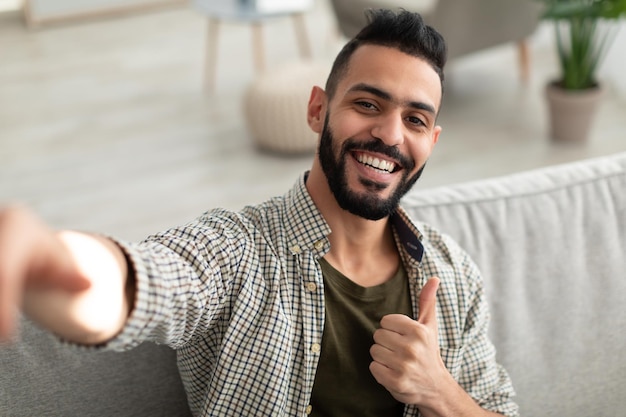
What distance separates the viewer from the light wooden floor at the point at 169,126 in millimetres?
3463

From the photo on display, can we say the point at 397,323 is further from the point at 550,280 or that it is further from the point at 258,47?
the point at 258,47

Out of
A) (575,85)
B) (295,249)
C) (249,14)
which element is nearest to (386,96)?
(295,249)

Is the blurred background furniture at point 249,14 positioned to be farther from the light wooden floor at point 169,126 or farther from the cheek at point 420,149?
the cheek at point 420,149

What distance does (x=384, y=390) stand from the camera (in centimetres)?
139

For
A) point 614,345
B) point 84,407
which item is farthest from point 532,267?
point 84,407

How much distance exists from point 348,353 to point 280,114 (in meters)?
2.41

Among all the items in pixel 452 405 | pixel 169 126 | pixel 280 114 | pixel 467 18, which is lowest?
pixel 169 126

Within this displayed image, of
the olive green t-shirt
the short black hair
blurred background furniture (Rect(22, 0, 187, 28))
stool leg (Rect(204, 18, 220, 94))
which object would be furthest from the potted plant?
blurred background furniture (Rect(22, 0, 187, 28))

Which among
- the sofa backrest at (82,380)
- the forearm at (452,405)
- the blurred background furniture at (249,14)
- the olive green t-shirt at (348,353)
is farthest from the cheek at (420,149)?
the blurred background furniture at (249,14)

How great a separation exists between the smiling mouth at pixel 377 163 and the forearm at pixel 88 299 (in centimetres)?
49

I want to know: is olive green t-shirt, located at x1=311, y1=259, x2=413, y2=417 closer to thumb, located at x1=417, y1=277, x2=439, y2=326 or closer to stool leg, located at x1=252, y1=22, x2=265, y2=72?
thumb, located at x1=417, y1=277, x2=439, y2=326

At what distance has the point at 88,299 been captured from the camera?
0.91 meters

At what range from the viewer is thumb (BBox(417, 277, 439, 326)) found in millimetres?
1321

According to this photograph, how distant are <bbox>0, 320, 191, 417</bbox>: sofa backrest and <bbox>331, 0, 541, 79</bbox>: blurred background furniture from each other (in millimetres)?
2768
